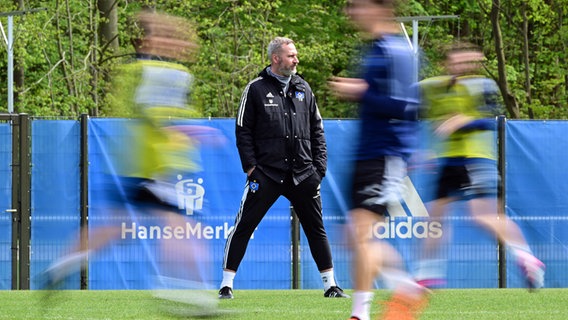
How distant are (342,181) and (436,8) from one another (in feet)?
99.6

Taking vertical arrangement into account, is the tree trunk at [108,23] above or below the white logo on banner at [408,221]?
above

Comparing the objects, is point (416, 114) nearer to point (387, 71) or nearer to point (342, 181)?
point (387, 71)

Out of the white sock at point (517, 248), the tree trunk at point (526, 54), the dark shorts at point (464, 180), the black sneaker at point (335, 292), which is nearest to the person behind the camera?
the dark shorts at point (464, 180)

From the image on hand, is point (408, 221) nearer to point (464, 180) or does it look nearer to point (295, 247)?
point (295, 247)

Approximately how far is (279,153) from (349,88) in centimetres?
385

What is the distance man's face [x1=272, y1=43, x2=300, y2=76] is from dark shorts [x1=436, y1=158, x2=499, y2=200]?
91.3 inches

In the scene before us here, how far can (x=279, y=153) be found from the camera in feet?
37.1

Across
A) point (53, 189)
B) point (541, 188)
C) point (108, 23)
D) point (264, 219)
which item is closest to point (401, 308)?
point (264, 219)

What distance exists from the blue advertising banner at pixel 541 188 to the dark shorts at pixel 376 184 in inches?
307

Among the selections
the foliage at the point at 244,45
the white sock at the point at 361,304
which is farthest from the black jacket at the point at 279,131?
the foliage at the point at 244,45

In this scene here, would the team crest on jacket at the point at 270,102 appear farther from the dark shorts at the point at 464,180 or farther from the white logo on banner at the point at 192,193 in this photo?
the white logo on banner at the point at 192,193

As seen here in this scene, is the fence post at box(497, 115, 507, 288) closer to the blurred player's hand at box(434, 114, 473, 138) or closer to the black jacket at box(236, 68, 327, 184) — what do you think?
the black jacket at box(236, 68, 327, 184)

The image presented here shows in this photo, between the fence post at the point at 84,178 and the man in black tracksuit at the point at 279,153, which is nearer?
the man in black tracksuit at the point at 279,153

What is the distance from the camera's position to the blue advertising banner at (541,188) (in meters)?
15.1
